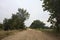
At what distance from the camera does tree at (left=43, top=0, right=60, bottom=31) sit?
3244 cm

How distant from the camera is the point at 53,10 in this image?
1323 inches

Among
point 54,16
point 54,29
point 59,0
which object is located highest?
point 59,0

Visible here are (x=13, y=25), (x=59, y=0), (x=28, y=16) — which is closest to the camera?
(x=59, y=0)

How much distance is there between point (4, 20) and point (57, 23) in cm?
2416

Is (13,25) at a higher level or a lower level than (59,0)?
lower

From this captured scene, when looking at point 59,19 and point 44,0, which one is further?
point 44,0

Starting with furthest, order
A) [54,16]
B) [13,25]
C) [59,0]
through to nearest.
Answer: [13,25], [54,16], [59,0]

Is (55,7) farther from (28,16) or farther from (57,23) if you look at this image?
(28,16)

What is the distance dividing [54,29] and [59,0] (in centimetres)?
714

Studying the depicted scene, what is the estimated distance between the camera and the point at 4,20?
54.8m

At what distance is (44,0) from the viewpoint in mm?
36125

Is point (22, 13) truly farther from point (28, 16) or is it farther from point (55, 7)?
point (55, 7)

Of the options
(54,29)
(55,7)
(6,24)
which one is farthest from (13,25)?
(55,7)

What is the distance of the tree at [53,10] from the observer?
3244 centimetres
